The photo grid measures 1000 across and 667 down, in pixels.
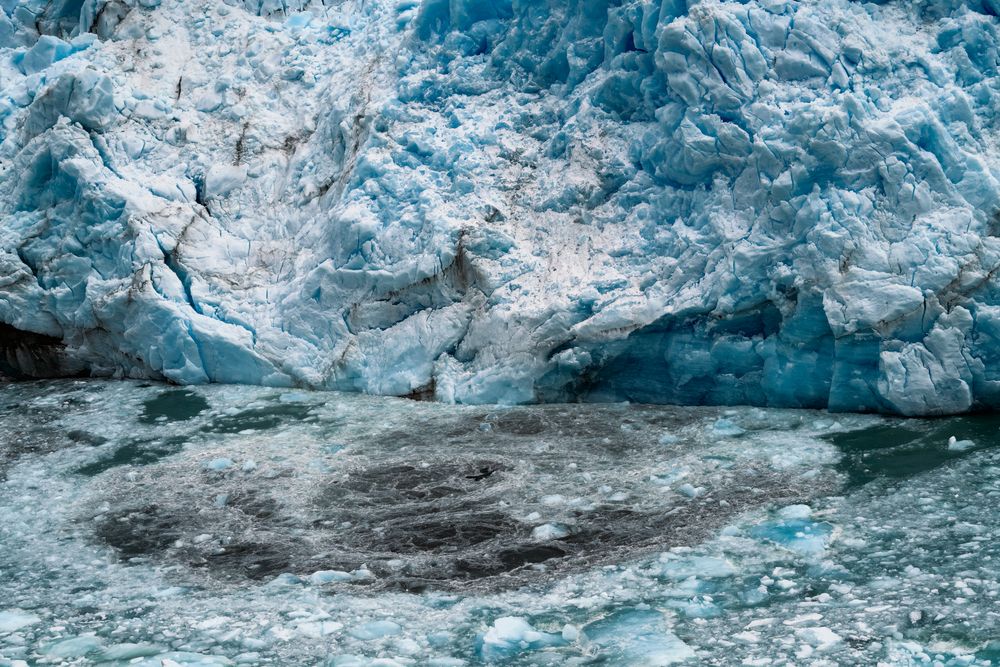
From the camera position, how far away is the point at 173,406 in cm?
540

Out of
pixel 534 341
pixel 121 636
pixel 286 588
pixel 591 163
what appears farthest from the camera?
pixel 591 163

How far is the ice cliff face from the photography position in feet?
15.1

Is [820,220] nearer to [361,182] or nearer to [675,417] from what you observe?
[675,417]

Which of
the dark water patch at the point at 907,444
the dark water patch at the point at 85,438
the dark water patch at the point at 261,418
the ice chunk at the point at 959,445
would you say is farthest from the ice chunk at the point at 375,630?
the dark water patch at the point at 85,438

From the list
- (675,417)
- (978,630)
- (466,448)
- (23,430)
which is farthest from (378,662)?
(23,430)

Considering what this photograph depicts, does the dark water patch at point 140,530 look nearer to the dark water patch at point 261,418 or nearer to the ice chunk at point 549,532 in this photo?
the dark water patch at point 261,418

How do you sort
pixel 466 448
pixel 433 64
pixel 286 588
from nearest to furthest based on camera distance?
pixel 286 588 → pixel 466 448 → pixel 433 64

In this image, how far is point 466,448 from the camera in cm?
453

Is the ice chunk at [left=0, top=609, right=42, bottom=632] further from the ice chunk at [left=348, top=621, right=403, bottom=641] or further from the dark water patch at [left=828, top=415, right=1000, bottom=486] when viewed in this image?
the dark water patch at [left=828, top=415, right=1000, bottom=486]

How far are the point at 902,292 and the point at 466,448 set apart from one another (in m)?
1.95

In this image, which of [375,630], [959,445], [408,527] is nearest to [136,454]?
[408,527]

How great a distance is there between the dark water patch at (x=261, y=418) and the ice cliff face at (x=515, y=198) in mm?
331

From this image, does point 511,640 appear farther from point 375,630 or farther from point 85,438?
point 85,438

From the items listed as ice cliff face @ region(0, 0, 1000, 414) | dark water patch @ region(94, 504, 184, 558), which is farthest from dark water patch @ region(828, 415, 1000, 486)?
dark water patch @ region(94, 504, 184, 558)
